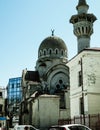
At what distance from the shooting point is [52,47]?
54156 millimetres

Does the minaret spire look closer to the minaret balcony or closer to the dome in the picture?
the minaret balcony

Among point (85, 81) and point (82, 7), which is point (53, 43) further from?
point (85, 81)

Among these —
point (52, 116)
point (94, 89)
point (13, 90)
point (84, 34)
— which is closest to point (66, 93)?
point (52, 116)

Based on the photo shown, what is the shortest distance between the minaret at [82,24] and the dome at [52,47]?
1309cm

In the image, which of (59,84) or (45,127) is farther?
(59,84)

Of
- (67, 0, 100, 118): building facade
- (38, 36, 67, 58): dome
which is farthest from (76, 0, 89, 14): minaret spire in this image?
(67, 0, 100, 118): building facade

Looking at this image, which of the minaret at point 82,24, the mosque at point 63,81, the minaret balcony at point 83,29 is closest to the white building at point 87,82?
the mosque at point 63,81

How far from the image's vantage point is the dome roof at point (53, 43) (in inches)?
2142

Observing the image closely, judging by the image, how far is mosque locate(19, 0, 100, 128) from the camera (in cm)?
2373

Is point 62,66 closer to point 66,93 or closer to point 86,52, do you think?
point 66,93

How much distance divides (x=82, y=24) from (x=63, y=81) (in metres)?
11.9

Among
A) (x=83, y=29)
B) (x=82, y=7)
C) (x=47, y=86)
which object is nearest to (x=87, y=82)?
(x=83, y=29)

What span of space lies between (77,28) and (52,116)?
15070mm

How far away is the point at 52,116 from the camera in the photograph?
101 feet
